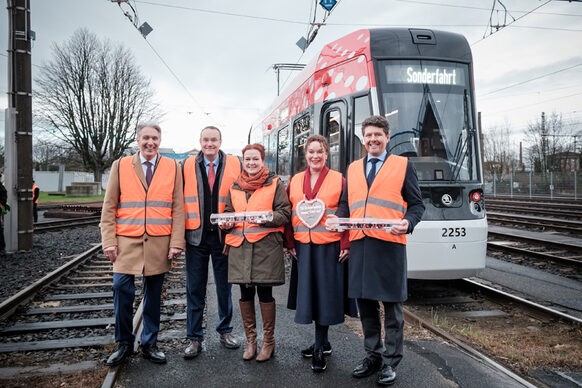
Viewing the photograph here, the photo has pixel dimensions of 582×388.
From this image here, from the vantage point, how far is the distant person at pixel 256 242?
Answer: 12.4 feet

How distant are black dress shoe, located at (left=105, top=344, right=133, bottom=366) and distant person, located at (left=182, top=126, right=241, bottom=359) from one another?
0.55m

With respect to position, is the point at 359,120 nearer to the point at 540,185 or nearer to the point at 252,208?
the point at 252,208

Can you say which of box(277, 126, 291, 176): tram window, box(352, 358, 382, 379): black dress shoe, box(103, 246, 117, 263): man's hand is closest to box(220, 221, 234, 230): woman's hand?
box(103, 246, 117, 263): man's hand

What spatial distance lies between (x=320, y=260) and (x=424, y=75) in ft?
11.0

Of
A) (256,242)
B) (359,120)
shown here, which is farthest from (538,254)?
(256,242)

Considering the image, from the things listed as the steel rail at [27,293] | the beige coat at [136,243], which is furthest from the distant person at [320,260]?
the steel rail at [27,293]

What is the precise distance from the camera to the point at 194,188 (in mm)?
4145

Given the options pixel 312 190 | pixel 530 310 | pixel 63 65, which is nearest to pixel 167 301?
pixel 312 190

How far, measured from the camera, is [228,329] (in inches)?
169

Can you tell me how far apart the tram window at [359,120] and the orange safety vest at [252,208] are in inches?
87.3

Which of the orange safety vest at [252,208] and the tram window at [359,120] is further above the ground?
the tram window at [359,120]

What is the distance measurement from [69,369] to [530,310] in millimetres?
5386

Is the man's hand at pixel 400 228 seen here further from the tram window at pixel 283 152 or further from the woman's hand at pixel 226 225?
the tram window at pixel 283 152

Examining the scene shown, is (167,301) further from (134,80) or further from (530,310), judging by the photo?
(134,80)
